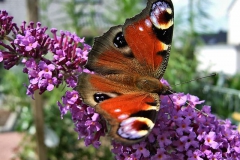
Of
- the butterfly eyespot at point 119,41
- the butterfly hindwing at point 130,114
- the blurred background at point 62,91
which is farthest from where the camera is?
the blurred background at point 62,91

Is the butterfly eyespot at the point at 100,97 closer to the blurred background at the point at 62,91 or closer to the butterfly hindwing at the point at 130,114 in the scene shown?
A: the butterfly hindwing at the point at 130,114

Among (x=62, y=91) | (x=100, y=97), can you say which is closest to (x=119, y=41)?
(x=100, y=97)

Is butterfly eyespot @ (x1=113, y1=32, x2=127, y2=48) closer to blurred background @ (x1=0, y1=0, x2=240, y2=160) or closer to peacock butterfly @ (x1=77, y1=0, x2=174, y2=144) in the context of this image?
peacock butterfly @ (x1=77, y1=0, x2=174, y2=144)

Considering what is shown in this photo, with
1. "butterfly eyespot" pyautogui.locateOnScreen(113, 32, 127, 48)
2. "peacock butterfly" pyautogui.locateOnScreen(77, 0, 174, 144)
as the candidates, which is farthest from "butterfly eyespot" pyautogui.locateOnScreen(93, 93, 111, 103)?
"butterfly eyespot" pyautogui.locateOnScreen(113, 32, 127, 48)

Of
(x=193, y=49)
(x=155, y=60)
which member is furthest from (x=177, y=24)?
(x=155, y=60)

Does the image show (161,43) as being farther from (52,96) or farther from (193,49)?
(193,49)

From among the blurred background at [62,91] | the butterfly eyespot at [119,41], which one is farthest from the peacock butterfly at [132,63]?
the blurred background at [62,91]

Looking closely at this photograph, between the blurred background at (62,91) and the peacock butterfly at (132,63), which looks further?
the blurred background at (62,91)
